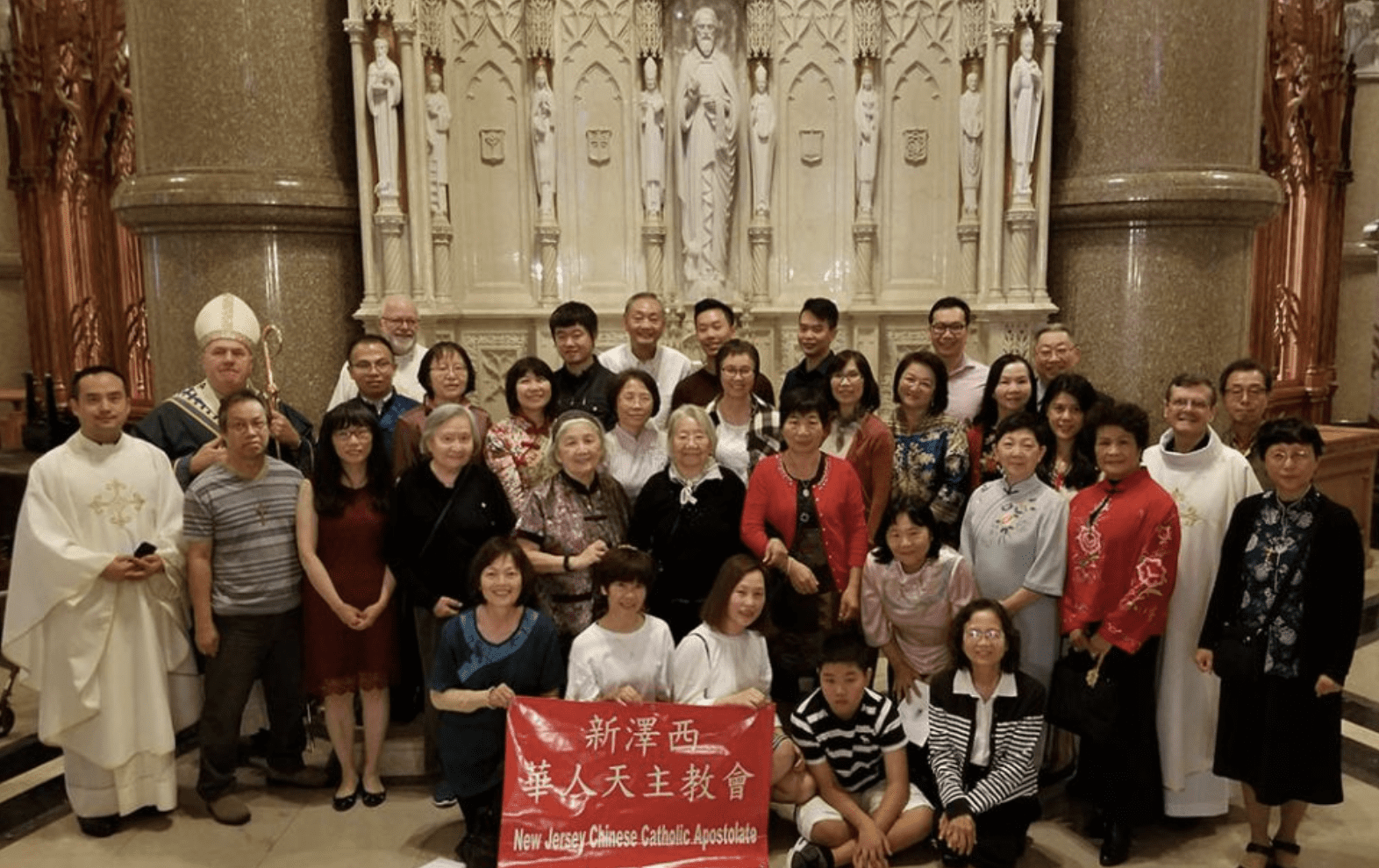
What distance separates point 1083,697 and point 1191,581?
0.52 m

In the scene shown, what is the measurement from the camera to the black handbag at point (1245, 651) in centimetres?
316

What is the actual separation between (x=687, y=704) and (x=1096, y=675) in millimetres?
1253

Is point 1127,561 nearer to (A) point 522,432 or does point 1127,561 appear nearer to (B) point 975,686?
(B) point 975,686

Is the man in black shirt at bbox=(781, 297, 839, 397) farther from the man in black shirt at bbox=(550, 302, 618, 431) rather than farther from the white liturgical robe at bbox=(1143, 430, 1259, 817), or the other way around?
the white liturgical robe at bbox=(1143, 430, 1259, 817)

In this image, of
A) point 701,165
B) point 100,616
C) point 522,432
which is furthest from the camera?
point 701,165

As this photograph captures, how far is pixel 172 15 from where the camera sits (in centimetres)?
577

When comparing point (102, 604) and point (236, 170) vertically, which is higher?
point (236, 170)

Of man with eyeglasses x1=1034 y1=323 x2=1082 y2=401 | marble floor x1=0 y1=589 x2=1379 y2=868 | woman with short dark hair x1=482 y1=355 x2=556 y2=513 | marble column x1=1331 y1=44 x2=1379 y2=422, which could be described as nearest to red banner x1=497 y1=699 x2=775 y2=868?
marble floor x1=0 y1=589 x2=1379 y2=868

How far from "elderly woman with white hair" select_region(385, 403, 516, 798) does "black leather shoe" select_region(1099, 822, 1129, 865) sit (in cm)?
212

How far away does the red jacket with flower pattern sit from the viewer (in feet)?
10.8

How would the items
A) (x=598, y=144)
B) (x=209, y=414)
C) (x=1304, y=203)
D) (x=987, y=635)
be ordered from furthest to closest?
(x=1304, y=203)
(x=598, y=144)
(x=209, y=414)
(x=987, y=635)

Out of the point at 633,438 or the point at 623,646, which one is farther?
the point at 633,438

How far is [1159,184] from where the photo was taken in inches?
234

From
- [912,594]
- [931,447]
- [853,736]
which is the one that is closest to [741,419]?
[931,447]
